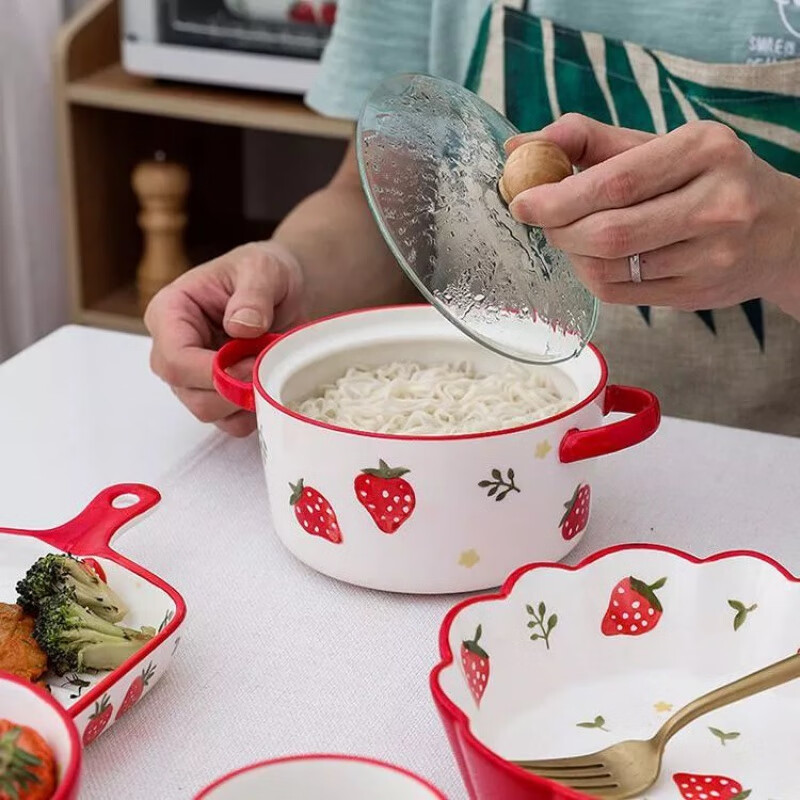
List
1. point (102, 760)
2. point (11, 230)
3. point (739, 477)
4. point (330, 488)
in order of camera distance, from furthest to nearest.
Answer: point (11, 230)
point (739, 477)
point (330, 488)
point (102, 760)

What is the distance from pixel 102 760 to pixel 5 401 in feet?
1.63

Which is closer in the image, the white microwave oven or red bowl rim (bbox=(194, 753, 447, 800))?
red bowl rim (bbox=(194, 753, 447, 800))

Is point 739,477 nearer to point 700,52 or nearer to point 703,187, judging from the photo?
point 703,187

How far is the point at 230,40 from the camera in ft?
6.77

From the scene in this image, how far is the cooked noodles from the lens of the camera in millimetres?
840

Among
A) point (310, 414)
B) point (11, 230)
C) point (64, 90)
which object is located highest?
point (310, 414)

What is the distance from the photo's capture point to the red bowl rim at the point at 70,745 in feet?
1.59

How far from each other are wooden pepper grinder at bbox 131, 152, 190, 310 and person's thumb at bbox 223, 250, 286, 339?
3.85ft

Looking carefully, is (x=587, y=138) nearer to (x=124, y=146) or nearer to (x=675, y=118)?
(x=675, y=118)

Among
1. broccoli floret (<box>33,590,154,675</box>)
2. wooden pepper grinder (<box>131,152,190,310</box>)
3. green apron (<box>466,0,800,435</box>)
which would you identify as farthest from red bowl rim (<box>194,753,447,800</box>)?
wooden pepper grinder (<box>131,152,190,310</box>)

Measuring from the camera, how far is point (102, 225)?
2.38 metres

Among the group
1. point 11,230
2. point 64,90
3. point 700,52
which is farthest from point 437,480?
point 11,230

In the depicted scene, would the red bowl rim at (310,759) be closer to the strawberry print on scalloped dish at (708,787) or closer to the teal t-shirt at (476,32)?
the strawberry print on scalloped dish at (708,787)

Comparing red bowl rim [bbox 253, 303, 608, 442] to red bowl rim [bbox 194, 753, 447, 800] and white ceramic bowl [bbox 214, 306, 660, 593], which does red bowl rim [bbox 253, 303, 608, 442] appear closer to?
white ceramic bowl [bbox 214, 306, 660, 593]
